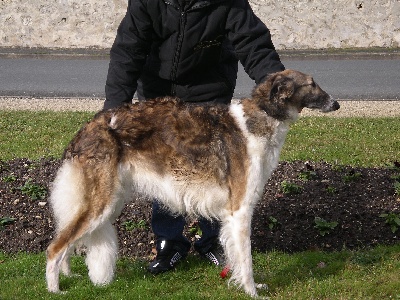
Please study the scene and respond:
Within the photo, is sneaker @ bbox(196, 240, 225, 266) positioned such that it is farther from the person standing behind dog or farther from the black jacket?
the black jacket

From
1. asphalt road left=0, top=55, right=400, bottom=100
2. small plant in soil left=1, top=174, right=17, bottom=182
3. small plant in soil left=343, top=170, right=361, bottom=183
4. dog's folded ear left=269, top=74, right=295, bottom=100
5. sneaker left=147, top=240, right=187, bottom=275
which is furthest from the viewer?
asphalt road left=0, top=55, right=400, bottom=100

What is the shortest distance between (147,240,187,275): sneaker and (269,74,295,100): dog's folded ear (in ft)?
4.99

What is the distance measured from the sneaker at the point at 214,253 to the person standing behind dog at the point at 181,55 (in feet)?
0.04

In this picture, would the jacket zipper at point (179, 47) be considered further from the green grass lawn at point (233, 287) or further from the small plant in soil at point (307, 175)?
the small plant in soil at point (307, 175)

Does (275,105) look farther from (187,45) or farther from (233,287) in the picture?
(233,287)

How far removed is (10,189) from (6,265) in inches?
59.7

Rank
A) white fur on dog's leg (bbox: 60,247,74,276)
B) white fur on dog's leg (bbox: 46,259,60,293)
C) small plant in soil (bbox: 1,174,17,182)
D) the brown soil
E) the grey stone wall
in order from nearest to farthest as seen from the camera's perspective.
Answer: white fur on dog's leg (bbox: 46,259,60,293), white fur on dog's leg (bbox: 60,247,74,276), the brown soil, small plant in soil (bbox: 1,174,17,182), the grey stone wall

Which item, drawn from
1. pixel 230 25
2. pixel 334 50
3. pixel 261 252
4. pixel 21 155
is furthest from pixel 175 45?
pixel 334 50

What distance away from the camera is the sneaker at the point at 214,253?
242 inches

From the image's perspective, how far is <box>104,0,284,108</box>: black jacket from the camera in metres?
5.67

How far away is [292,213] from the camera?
22.4 ft

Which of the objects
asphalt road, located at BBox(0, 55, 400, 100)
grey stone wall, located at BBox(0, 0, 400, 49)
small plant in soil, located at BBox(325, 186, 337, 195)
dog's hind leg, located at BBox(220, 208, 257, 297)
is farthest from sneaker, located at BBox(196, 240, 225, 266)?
grey stone wall, located at BBox(0, 0, 400, 49)

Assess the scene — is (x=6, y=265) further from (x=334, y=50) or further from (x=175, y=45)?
(x=334, y=50)

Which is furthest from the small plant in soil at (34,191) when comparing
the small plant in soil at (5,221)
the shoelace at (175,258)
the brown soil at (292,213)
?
the shoelace at (175,258)
